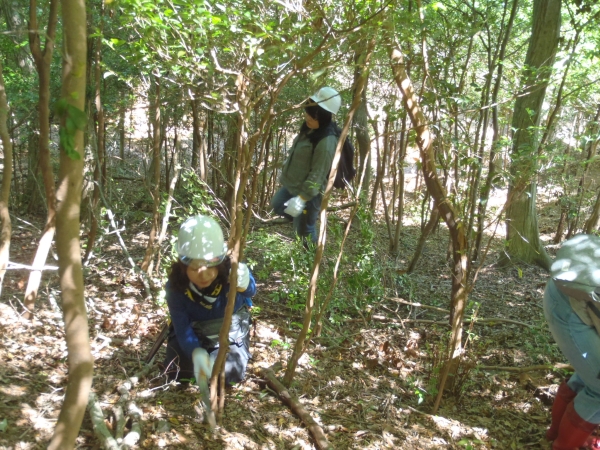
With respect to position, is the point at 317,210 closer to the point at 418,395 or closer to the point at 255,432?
the point at 418,395

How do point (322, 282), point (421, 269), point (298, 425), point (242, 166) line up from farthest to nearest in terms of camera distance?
point (421, 269) → point (322, 282) → point (298, 425) → point (242, 166)

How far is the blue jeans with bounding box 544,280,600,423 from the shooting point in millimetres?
2760

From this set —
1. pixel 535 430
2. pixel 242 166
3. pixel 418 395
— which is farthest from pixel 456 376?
pixel 242 166

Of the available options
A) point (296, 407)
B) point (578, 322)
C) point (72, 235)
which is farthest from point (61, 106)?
point (578, 322)

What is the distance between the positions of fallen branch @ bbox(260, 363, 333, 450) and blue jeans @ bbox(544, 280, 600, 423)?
1439 millimetres

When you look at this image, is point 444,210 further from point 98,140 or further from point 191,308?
point 98,140

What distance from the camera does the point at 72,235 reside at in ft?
4.52

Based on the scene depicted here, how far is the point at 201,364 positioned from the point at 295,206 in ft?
5.79

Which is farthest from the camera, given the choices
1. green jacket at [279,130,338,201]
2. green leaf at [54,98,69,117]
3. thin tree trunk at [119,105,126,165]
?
thin tree trunk at [119,105,126,165]

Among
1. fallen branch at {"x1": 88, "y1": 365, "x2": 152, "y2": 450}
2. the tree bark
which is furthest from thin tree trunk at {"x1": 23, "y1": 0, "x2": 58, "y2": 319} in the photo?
the tree bark

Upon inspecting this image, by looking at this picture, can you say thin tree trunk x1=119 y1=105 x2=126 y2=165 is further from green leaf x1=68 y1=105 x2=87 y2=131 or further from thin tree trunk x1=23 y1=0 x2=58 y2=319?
green leaf x1=68 y1=105 x2=87 y2=131

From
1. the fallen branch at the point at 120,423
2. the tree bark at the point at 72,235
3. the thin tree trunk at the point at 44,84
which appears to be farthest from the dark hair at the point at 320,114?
the tree bark at the point at 72,235

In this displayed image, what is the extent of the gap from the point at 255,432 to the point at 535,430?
1830 millimetres

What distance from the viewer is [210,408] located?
9.12 ft
